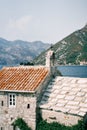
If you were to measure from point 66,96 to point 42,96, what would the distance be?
2.99 metres

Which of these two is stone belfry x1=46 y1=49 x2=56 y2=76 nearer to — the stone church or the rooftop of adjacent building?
the stone church

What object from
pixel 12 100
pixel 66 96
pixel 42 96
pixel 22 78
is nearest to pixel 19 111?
pixel 12 100

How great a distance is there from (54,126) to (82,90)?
5013 millimetres

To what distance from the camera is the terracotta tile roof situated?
29.8 m

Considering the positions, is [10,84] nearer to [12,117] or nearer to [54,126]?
[12,117]

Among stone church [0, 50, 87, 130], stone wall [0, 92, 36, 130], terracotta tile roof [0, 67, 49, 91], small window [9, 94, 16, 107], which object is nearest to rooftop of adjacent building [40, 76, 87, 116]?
stone church [0, 50, 87, 130]

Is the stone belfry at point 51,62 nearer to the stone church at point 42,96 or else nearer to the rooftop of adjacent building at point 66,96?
the stone church at point 42,96

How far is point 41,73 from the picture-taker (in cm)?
3136

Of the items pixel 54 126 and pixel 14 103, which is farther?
pixel 14 103

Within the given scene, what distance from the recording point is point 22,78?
31750 millimetres

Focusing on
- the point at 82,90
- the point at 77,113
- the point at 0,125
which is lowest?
the point at 0,125

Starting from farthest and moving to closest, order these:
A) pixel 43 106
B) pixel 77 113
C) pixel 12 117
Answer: pixel 12 117, pixel 43 106, pixel 77 113

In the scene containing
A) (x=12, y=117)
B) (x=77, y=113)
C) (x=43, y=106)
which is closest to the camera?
(x=77, y=113)

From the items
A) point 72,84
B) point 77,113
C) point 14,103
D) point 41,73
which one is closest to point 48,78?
point 41,73
